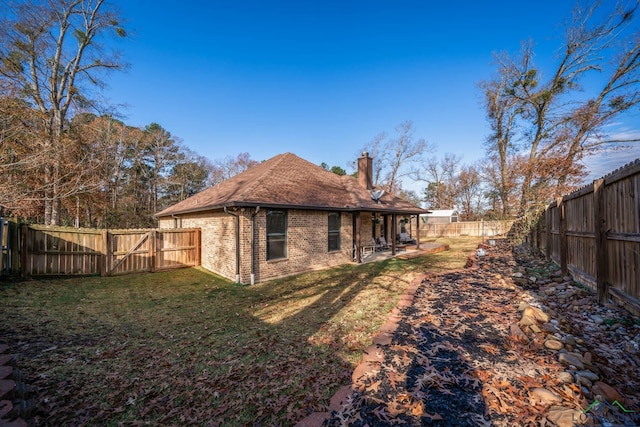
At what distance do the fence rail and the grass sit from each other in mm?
1184

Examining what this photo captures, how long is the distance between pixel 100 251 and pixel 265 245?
6058 mm

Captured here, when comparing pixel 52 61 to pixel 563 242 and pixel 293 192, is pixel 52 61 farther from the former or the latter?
pixel 563 242

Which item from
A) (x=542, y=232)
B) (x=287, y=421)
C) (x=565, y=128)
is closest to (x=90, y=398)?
(x=287, y=421)

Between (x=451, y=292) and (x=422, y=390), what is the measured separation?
13.3 feet


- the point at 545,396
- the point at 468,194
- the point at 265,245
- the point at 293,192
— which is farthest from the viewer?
the point at 468,194

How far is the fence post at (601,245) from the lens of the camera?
414 centimetres

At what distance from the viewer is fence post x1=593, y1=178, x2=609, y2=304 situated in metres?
4.14

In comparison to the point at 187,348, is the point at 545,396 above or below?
above

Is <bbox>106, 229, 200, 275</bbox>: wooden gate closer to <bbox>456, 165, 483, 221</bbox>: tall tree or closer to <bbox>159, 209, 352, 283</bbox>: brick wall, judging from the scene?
<bbox>159, 209, 352, 283</bbox>: brick wall

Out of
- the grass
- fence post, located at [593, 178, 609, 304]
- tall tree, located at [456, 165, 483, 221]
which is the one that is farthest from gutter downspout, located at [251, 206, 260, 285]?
tall tree, located at [456, 165, 483, 221]

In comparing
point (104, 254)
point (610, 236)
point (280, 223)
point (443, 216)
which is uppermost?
point (443, 216)

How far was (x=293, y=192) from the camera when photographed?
10602 mm

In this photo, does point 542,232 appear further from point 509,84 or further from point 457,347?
point 509,84

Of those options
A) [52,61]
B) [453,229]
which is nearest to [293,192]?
[52,61]
